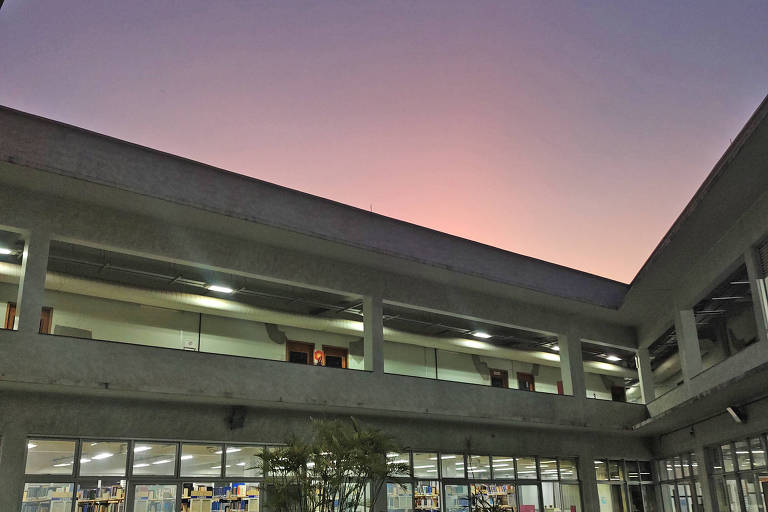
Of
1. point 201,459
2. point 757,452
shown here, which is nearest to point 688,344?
point 757,452

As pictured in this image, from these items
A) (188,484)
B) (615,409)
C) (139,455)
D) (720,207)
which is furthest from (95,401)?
(615,409)

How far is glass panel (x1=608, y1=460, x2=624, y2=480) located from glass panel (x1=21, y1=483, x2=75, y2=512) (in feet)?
52.7

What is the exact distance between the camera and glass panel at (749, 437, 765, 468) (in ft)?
55.4

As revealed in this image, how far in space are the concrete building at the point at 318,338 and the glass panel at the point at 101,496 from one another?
0.04 m

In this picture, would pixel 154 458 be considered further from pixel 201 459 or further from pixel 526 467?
pixel 526 467

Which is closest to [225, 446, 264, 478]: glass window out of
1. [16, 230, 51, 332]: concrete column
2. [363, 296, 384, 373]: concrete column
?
[363, 296, 384, 373]: concrete column

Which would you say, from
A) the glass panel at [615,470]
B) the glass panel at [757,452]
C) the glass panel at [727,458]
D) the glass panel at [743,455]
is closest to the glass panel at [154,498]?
the glass panel at [757,452]

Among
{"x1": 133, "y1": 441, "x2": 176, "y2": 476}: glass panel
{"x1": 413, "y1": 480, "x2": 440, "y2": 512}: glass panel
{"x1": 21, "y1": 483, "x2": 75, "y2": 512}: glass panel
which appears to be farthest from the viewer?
{"x1": 413, "y1": 480, "x2": 440, "y2": 512}: glass panel

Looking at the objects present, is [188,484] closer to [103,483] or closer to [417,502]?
[103,483]

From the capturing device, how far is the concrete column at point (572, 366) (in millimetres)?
21297

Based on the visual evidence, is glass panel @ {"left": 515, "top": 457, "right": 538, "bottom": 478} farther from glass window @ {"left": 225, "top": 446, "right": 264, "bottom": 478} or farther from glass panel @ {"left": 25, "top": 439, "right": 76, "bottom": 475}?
glass panel @ {"left": 25, "top": 439, "right": 76, "bottom": 475}

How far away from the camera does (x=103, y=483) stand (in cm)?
1439

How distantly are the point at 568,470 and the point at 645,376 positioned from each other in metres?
4.06

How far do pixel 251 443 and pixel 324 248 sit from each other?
4.64 metres
